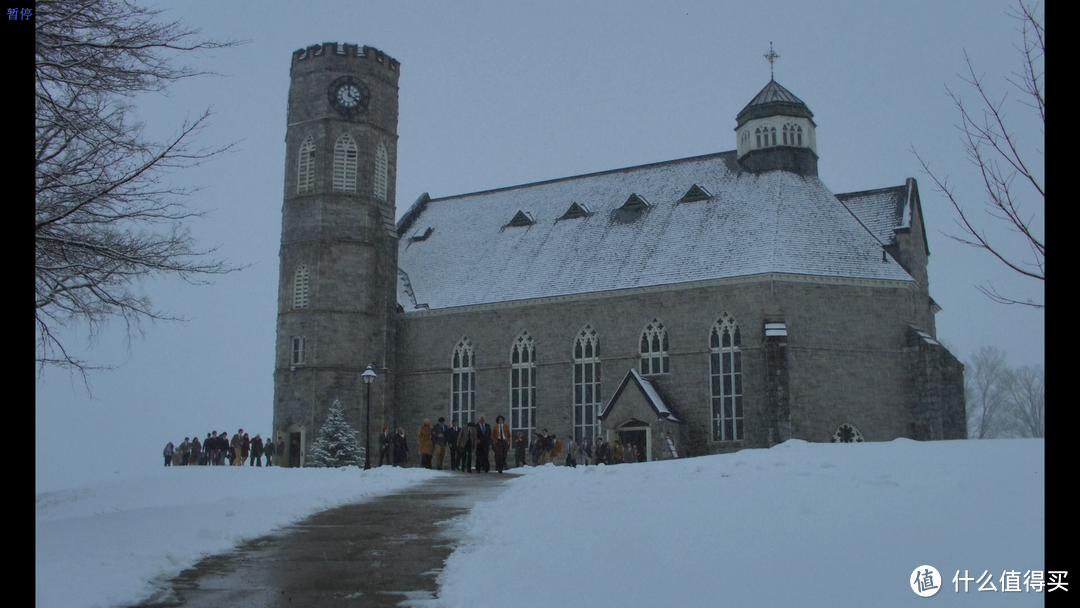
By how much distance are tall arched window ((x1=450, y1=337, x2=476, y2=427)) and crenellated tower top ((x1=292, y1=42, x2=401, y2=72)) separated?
1308 cm

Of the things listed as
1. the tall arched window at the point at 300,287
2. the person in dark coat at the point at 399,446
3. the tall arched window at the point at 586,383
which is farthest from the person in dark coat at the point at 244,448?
the tall arched window at the point at 586,383

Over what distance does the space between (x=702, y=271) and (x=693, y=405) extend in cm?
485

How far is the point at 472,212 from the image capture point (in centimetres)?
A: 4412

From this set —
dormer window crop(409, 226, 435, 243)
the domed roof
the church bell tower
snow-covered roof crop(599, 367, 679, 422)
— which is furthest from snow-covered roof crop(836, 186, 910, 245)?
the church bell tower

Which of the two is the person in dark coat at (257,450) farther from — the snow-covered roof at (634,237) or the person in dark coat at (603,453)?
the person in dark coat at (603,453)

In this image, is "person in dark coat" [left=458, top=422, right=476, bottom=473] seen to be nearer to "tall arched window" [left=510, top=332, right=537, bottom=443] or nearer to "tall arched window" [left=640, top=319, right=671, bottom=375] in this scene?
"tall arched window" [left=510, top=332, right=537, bottom=443]

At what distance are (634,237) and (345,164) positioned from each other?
41.7 feet

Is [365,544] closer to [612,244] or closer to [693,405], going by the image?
[693,405]

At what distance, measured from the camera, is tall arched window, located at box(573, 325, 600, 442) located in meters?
34.7

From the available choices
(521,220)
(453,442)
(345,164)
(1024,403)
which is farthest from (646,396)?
(1024,403)

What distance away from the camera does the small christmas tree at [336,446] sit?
111 feet

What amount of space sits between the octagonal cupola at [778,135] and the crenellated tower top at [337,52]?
15934mm

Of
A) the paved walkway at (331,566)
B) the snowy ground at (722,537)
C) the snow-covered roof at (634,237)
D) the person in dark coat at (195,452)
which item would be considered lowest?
→ the person in dark coat at (195,452)

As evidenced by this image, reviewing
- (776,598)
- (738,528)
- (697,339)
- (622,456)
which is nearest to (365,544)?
(738,528)
